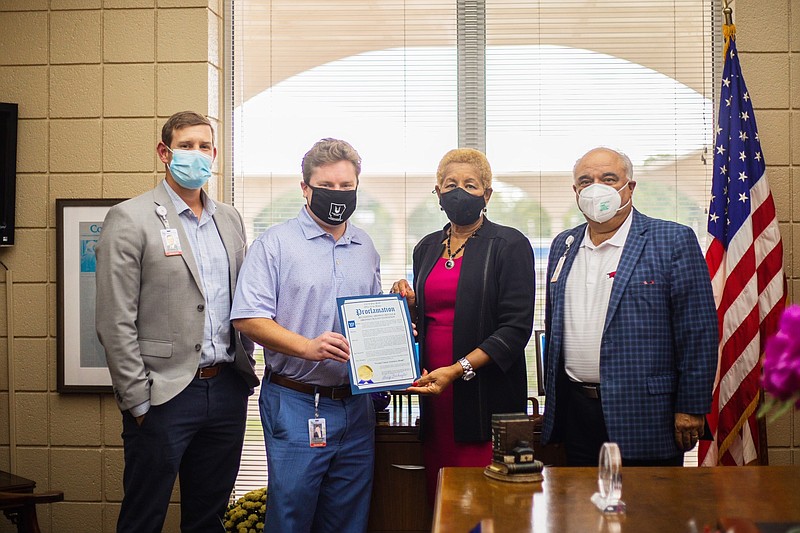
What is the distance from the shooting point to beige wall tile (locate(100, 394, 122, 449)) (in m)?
3.65

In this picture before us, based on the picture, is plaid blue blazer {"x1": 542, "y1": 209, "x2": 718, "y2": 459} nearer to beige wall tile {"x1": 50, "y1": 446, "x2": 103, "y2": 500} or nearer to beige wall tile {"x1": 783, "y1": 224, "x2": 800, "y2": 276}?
beige wall tile {"x1": 783, "y1": 224, "x2": 800, "y2": 276}

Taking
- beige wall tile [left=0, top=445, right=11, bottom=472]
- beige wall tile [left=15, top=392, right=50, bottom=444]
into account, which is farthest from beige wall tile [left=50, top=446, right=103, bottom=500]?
beige wall tile [left=0, top=445, right=11, bottom=472]

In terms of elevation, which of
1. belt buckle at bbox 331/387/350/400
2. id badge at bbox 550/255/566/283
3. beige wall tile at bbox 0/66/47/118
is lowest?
belt buckle at bbox 331/387/350/400

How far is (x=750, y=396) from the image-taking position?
10.6 feet

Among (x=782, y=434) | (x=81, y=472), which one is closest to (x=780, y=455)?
(x=782, y=434)

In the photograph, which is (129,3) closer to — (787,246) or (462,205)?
(462,205)

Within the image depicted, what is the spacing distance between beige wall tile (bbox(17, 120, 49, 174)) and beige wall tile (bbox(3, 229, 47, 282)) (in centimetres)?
30

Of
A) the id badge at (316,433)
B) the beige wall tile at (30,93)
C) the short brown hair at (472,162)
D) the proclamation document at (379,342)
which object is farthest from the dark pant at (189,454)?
the beige wall tile at (30,93)

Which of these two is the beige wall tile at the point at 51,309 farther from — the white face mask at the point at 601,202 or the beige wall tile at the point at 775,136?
the beige wall tile at the point at 775,136

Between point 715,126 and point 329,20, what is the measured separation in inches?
77.5

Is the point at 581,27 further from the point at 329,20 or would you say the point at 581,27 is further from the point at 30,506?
the point at 30,506

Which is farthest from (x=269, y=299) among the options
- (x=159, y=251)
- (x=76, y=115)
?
(x=76, y=115)

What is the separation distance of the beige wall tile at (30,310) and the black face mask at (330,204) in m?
1.78

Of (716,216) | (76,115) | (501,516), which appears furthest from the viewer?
(76,115)
